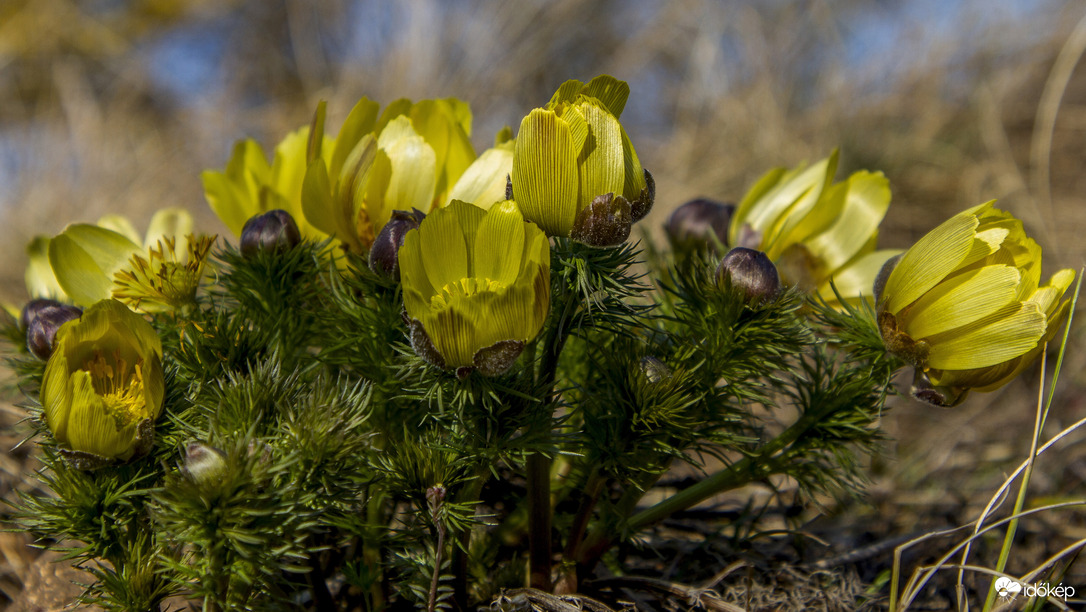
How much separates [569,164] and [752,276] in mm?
271

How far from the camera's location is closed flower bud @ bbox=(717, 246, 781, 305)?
35.4 inches

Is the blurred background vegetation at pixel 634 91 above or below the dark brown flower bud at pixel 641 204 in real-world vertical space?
above

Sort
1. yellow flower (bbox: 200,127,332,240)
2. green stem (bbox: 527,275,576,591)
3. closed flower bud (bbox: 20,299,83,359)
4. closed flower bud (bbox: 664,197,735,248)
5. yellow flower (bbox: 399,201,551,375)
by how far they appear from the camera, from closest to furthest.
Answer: yellow flower (bbox: 399,201,551,375), green stem (bbox: 527,275,576,591), closed flower bud (bbox: 20,299,83,359), yellow flower (bbox: 200,127,332,240), closed flower bud (bbox: 664,197,735,248)

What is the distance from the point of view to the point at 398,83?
15.2 ft

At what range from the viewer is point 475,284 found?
84 cm

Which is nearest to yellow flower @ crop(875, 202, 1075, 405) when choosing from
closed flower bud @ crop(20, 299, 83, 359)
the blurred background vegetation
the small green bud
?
the small green bud

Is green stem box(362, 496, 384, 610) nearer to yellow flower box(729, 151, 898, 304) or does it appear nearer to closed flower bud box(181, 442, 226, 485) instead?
closed flower bud box(181, 442, 226, 485)

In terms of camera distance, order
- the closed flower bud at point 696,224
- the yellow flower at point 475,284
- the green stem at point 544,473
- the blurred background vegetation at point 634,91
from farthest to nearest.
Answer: the blurred background vegetation at point 634,91 → the closed flower bud at point 696,224 → the green stem at point 544,473 → the yellow flower at point 475,284

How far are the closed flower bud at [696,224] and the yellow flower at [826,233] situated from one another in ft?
0.16

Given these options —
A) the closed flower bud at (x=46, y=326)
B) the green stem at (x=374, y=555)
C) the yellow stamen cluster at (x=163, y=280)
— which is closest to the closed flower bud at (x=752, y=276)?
the green stem at (x=374, y=555)

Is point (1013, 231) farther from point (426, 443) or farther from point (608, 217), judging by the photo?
point (426, 443)

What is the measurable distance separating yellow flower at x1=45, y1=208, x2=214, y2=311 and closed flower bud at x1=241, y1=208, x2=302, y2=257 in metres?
0.07

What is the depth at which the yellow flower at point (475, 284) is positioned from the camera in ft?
2.46

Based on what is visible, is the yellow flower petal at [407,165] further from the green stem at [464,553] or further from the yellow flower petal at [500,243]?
the green stem at [464,553]
